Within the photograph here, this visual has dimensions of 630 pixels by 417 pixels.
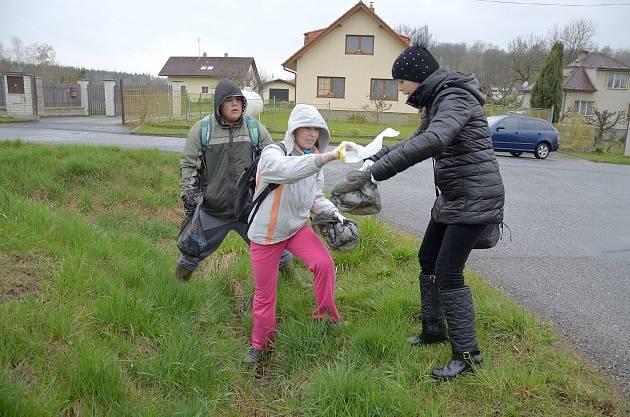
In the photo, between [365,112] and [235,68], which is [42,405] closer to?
[365,112]

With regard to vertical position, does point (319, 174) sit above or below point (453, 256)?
above

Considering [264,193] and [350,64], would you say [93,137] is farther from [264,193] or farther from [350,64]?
[350,64]

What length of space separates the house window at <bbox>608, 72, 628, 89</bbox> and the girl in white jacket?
175ft

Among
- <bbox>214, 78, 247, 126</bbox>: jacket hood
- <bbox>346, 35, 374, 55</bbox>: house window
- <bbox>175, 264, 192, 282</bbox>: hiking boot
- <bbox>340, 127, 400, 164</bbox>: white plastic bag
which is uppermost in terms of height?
<bbox>346, 35, 374, 55</bbox>: house window

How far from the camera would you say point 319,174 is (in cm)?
371

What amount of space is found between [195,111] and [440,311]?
30.2 metres

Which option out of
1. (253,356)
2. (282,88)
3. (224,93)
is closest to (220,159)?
(224,93)

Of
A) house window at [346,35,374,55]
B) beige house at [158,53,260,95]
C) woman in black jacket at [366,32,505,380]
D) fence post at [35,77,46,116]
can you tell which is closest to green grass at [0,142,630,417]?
woman in black jacket at [366,32,505,380]

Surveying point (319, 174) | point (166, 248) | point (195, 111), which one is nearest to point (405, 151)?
point (319, 174)

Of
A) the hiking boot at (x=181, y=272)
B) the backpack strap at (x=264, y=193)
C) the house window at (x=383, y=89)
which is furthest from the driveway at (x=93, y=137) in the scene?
the house window at (x=383, y=89)

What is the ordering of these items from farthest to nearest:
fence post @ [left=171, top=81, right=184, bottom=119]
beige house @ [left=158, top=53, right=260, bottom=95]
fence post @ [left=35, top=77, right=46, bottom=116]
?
1. beige house @ [left=158, top=53, right=260, bottom=95]
2. fence post @ [left=171, top=81, right=184, bottom=119]
3. fence post @ [left=35, top=77, right=46, bottom=116]

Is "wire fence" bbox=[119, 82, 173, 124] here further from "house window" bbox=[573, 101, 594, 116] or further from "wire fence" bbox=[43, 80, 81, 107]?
"house window" bbox=[573, 101, 594, 116]

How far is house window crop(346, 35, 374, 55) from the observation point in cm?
3722

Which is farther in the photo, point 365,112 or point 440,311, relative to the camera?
point 365,112
